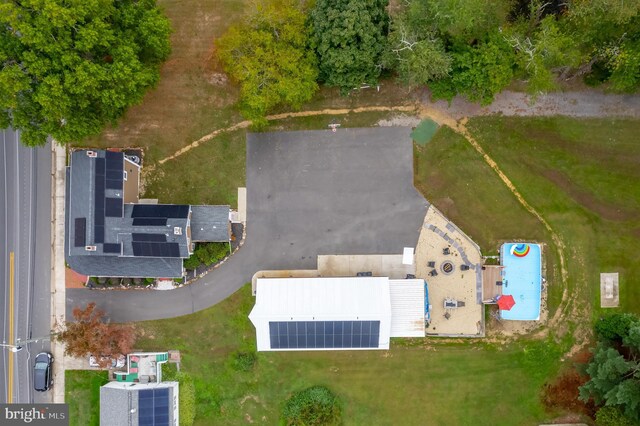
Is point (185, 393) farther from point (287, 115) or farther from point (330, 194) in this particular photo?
point (287, 115)

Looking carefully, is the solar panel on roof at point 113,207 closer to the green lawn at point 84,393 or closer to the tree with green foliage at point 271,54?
the tree with green foliage at point 271,54

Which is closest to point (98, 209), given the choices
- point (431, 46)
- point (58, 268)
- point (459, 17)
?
point (58, 268)

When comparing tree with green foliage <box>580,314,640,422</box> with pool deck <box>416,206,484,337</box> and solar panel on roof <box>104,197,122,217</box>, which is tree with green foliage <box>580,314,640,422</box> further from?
solar panel on roof <box>104,197,122,217</box>

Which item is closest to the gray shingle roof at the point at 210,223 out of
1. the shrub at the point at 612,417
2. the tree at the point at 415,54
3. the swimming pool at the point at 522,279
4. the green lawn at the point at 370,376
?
the green lawn at the point at 370,376

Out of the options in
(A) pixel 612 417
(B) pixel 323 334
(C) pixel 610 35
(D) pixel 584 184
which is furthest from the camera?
(D) pixel 584 184

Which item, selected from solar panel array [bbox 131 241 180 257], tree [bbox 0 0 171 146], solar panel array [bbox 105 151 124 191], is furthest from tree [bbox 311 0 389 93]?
solar panel array [bbox 131 241 180 257]

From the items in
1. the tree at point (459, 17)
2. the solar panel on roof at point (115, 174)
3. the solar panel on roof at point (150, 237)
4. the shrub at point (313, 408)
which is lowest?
the shrub at point (313, 408)
